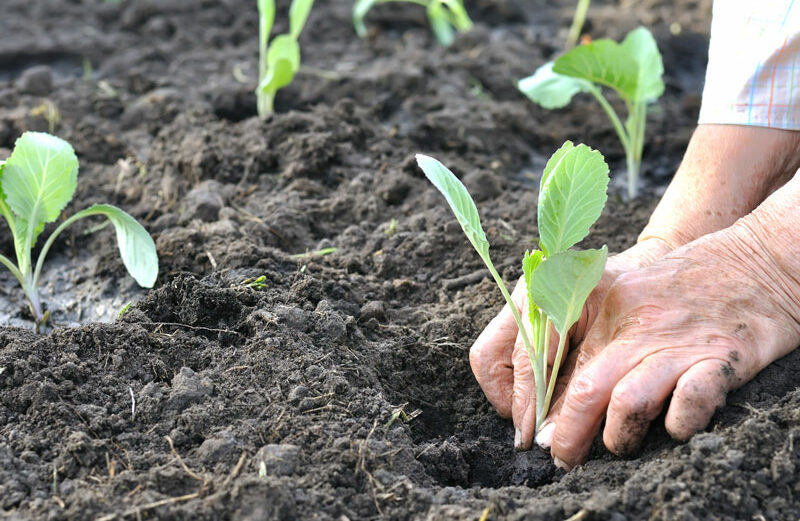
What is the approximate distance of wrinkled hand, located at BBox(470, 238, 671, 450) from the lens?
64.9 inches

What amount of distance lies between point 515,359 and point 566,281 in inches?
11.7

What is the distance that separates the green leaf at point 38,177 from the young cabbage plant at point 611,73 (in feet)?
4.41

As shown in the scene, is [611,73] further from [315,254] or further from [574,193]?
[574,193]

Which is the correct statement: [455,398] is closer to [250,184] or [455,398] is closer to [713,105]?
[713,105]

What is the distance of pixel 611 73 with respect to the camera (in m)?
2.54

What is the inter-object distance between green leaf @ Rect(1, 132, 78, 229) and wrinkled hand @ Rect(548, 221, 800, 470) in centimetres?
123

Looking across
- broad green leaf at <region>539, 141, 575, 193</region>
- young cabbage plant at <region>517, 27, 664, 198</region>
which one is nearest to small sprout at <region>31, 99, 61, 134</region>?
young cabbage plant at <region>517, 27, 664, 198</region>

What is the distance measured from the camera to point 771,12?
1.85 meters

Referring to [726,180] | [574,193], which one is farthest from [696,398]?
[726,180]

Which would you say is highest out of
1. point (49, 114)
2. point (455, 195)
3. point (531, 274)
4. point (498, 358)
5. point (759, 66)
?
point (759, 66)

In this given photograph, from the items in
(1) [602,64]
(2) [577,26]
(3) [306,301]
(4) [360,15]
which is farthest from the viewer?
(2) [577,26]

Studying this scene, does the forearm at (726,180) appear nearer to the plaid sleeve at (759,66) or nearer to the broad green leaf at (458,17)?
the plaid sleeve at (759,66)

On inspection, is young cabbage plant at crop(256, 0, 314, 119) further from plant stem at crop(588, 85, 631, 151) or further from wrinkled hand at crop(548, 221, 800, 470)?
wrinkled hand at crop(548, 221, 800, 470)

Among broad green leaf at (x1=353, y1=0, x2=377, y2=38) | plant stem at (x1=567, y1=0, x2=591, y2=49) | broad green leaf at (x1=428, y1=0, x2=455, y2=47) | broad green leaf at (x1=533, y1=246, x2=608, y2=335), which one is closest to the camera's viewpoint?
broad green leaf at (x1=533, y1=246, x2=608, y2=335)
